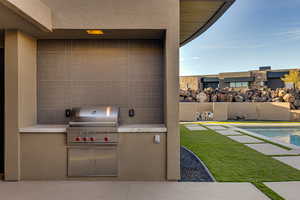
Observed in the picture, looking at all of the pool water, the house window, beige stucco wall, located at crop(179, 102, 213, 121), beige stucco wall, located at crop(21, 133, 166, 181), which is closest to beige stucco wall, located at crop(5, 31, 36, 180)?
beige stucco wall, located at crop(21, 133, 166, 181)

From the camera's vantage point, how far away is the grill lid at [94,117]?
10.3 feet

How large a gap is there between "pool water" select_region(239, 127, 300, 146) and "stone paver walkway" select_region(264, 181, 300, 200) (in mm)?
4819

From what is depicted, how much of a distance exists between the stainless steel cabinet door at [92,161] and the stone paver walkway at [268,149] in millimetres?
3908

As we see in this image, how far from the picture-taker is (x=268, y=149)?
508 cm

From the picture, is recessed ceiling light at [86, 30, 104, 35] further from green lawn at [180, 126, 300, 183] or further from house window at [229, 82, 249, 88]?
house window at [229, 82, 249, 88]

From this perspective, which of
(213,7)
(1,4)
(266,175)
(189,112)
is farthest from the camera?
(189,112)

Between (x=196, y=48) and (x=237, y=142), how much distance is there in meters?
23.9

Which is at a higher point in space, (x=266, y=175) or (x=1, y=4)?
(x=1, y=4)

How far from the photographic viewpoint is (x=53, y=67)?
3.79 m

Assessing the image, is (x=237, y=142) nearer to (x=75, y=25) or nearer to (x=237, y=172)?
(x=237, y=172)

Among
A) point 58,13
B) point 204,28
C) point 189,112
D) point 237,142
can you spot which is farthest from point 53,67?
point 189,112

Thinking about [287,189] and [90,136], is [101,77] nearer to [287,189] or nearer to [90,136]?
[90,136]

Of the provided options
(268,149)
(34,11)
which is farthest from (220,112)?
(34,11)

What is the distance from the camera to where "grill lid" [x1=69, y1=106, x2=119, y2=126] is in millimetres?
3148
